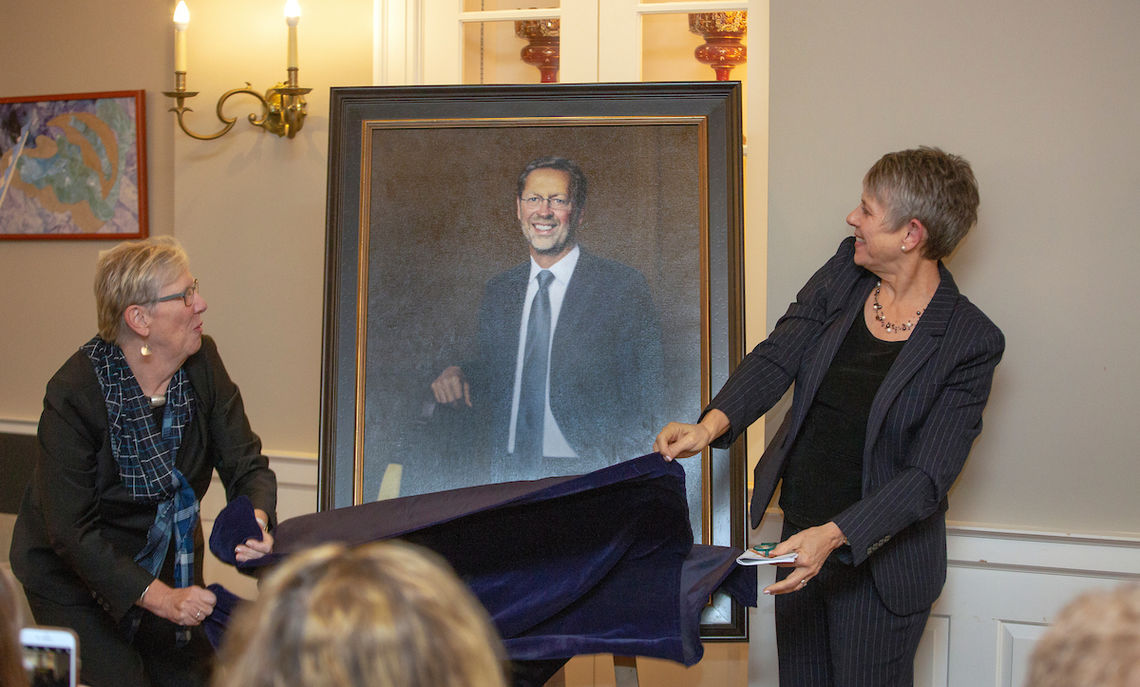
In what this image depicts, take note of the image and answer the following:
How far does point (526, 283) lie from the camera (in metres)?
2.65

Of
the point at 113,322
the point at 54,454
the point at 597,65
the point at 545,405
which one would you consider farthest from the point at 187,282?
the point at 597,65

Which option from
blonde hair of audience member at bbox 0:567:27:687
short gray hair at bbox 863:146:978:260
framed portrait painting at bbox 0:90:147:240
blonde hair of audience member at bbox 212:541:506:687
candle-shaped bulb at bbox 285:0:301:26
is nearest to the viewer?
blonde hair of audience member at bbox 212:541:506:687

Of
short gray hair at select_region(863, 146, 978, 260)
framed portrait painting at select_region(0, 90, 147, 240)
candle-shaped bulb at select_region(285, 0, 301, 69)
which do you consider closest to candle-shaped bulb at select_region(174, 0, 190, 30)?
candle-shaped bulb at select_region(285, 0, 301, 69)

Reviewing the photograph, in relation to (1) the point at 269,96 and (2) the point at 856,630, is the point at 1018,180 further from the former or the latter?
(1) the point at 269,96

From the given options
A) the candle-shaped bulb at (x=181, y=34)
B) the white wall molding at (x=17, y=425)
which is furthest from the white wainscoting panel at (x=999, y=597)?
the white wall molding at (x=17, y=425)

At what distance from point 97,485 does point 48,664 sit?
104 cm

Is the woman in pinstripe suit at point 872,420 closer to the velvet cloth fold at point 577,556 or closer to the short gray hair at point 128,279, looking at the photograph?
the velvet cloth fold at point 577,556

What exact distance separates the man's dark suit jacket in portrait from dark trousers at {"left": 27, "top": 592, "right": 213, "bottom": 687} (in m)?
0.89

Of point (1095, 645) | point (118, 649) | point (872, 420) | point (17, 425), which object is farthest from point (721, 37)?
point (17, 425)

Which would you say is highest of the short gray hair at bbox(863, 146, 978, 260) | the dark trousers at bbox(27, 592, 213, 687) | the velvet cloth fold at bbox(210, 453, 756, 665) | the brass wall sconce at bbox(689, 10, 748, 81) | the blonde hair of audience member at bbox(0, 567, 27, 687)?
the brass wall sconce at bbox(689, 10, 748, 81)

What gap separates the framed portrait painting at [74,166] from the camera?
398cm

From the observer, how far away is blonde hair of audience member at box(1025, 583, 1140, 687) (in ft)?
2.54

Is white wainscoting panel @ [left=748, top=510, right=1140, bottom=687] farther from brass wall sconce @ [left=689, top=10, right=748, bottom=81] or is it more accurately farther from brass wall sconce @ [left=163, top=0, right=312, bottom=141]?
brass wall sconce @ [left=163, top=0, right=312, bottom=141]

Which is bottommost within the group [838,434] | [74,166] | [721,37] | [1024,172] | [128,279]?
[838,434]
